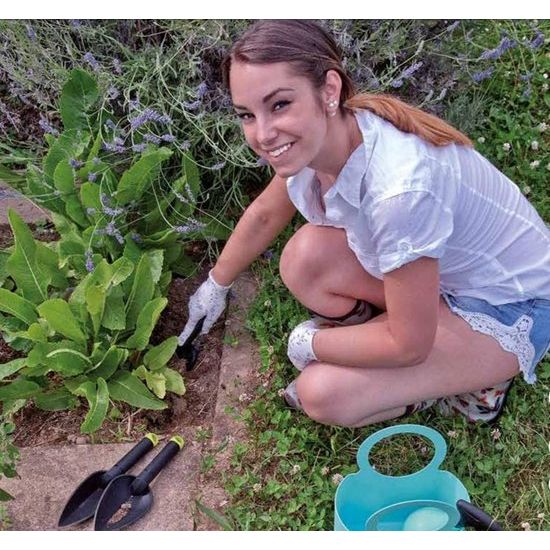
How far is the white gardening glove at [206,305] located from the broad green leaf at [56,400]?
0.33 metres

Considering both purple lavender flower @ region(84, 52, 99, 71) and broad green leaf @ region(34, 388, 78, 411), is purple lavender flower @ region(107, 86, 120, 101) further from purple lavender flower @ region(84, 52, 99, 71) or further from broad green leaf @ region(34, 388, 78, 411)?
broad green leaf @ region(34, 388, 78, 411)

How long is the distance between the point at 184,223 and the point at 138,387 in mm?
525

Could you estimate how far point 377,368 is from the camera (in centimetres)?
191

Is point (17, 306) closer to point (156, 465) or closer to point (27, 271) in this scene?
point (27, 271)

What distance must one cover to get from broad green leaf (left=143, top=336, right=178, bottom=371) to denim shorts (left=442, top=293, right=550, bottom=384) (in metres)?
0.74

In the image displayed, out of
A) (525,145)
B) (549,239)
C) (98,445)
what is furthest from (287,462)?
(525,145)

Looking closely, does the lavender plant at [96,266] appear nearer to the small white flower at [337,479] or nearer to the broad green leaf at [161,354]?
the broad green leaf at [161,354]

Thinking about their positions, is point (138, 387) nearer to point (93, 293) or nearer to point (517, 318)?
point (93, 293)

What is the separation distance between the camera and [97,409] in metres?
1.97

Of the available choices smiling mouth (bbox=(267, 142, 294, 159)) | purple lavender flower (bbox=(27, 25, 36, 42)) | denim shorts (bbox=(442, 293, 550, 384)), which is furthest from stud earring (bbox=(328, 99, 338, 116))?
purple lavender flower (bbox=(27, 25, 36, 42))

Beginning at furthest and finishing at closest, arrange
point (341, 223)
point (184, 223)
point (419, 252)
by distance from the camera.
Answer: point (184, 223)
point (341, 223)
point (419, 252)

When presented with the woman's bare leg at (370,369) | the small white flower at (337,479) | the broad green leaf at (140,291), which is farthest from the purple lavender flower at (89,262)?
the small white flower at (337,479)

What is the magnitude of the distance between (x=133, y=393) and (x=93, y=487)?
0.25 meters

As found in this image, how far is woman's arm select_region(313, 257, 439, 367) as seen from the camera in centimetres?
162
